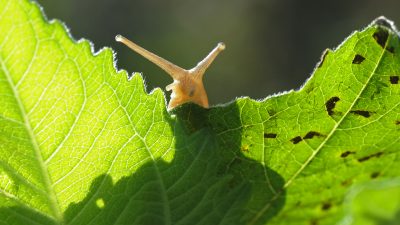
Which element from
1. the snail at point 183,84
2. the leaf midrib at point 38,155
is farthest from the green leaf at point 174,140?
the snail at point 183,84

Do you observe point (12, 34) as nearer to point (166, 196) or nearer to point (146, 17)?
point (166, 196)

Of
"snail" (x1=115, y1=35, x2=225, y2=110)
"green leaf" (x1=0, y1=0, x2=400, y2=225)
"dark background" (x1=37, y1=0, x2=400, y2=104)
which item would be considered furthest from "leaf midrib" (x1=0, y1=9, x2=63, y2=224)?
"dark background" (x1=37, y1=0, x2=400, y2=104)

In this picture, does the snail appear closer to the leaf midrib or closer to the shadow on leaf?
the shadow on leaf

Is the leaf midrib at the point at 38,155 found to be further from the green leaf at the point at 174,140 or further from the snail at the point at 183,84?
the snail at the point at 183,84

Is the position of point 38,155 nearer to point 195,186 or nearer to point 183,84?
point 195,186

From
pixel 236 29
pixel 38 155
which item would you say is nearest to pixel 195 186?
pixel 38 155
